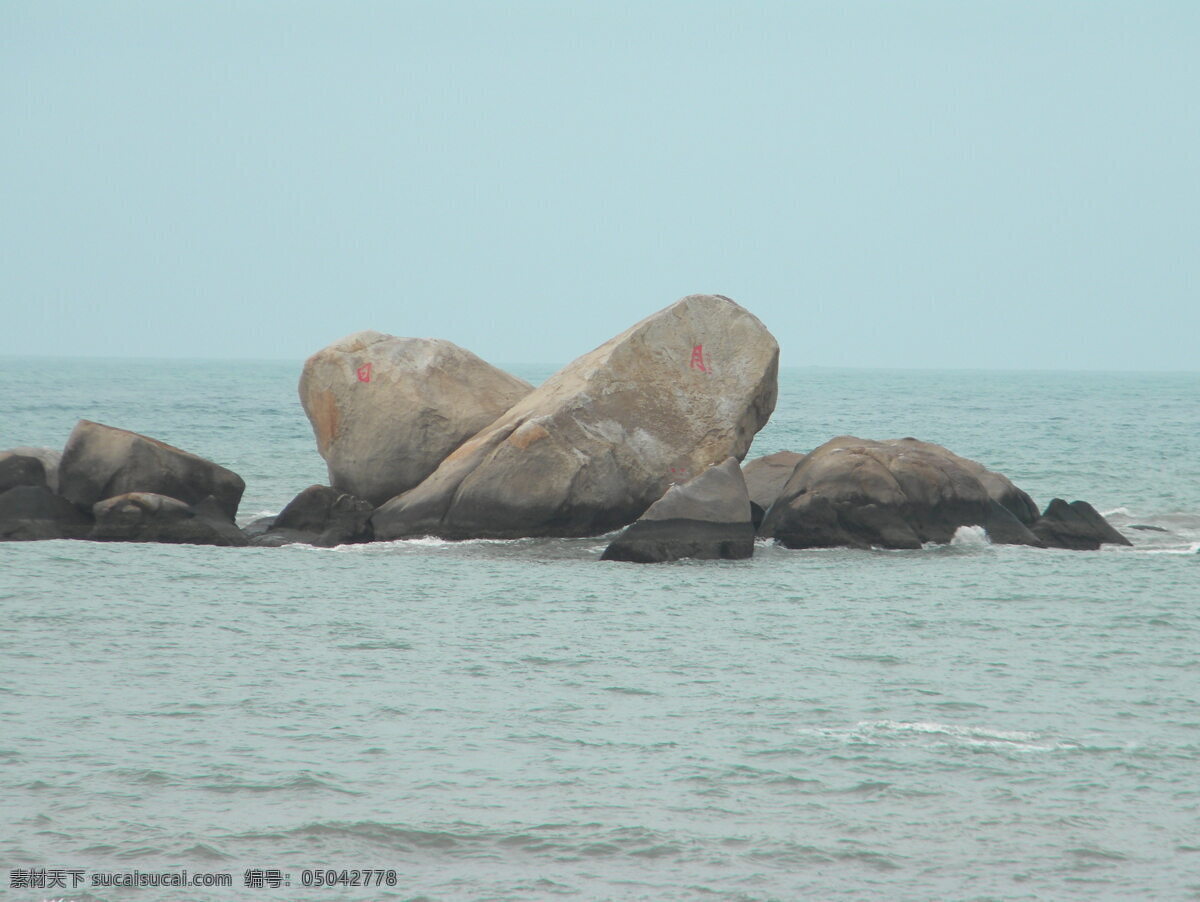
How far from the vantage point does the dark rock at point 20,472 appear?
76.8ft

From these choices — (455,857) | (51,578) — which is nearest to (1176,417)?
(51,578)

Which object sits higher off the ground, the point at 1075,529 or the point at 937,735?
the point at 1075,529

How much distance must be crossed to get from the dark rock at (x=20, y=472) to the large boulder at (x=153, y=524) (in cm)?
160

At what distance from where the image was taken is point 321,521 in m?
23.8

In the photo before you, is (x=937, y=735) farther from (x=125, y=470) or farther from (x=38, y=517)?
(x=38, y=517)

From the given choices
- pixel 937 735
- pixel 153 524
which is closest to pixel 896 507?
pixel 937 735

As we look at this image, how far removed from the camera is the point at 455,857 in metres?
9.62

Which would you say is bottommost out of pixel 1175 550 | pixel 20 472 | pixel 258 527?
pixel 258 527

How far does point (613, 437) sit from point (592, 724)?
1025 centimetres

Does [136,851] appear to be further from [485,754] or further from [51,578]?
[51,578]

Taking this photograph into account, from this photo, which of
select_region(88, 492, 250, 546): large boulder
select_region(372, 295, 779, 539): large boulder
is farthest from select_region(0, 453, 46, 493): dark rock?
select_region(372, 295, 779, 539): large boulder

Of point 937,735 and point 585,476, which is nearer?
point 937,735

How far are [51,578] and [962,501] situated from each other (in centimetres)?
1404

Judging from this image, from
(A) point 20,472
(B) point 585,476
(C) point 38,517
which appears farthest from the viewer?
(A) point 20,472
